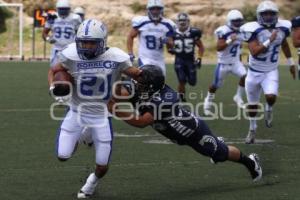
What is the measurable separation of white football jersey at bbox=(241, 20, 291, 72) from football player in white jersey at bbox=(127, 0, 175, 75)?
3485 mm

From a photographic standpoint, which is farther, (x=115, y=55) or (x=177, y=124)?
(x=177, y=124)

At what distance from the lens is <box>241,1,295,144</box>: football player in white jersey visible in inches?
440

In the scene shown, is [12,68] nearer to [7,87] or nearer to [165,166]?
[7,87]

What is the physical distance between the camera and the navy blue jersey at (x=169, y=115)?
305 inches

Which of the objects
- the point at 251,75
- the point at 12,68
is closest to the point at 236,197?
the point at 251,75

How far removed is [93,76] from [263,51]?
4.14 meters

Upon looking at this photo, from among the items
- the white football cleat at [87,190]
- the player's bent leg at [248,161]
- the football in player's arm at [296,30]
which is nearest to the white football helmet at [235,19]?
the football in player's arm at [296,30]

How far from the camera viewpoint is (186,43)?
1692 centimetres

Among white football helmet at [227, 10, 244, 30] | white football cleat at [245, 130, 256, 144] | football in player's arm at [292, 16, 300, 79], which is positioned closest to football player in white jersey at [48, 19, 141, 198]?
white football cleat at [245, 130, 256, 144]

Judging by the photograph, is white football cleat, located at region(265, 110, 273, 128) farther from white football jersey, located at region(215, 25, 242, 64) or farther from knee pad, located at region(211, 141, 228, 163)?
knee pad, located at region(211, 141, 228, 163)

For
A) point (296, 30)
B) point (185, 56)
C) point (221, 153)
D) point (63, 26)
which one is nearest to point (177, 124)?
point (221, 153)

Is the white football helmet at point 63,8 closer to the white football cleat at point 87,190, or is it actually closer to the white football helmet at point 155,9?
the white football helmet at point 155,9

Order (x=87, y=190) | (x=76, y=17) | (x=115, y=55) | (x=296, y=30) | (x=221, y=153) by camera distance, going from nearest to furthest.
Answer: (x=87, y=190) < (x=115, y=55) < (x=221, y=153) < (x=296, y=30) < (x=76, y=17)

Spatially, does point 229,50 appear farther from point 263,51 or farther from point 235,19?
point 263,51
